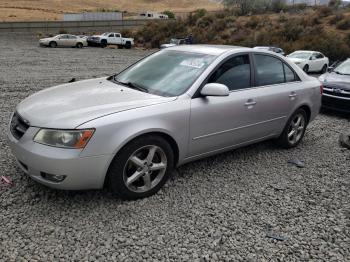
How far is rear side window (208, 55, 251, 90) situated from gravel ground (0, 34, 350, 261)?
3.56 feet

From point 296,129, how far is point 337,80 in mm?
3497

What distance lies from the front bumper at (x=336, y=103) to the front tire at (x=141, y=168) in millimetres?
5601

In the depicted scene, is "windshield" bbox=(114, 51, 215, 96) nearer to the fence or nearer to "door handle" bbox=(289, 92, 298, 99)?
"door handle" bbox=(289, 92, 298, 99)

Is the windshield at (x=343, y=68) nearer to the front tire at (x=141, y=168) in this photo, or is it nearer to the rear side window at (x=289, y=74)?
the rear side window at (x=289, y=74)

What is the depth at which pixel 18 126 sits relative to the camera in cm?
354

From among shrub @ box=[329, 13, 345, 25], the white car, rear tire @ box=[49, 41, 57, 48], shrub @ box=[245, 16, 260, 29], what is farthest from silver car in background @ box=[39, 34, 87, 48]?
shrub @ box=[329, 13, 345, 25]

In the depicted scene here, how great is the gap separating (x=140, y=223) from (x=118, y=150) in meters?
0.71

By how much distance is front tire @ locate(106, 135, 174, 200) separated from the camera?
3.41 m

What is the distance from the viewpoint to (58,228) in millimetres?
3148

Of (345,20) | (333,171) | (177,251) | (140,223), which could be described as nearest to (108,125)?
(140,223)

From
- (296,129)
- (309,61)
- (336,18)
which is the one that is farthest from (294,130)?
(336,18)

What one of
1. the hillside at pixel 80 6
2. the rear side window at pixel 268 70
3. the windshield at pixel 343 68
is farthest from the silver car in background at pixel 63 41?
the hillside at pixel 80 6

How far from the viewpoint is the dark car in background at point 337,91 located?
7854 millimetres

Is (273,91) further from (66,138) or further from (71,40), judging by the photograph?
(71,40)
